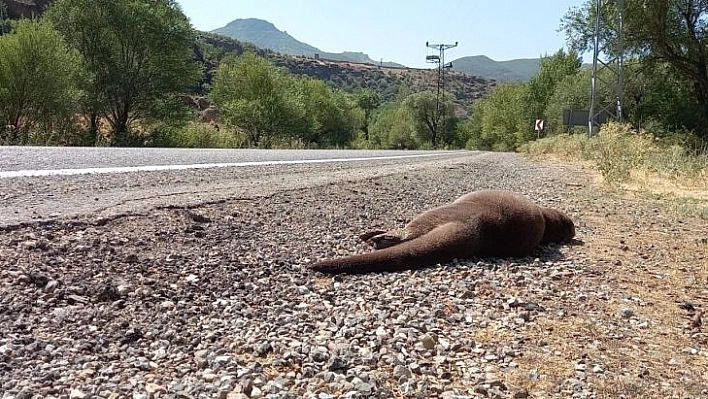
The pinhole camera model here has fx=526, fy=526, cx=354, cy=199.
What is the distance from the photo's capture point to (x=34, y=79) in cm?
2111

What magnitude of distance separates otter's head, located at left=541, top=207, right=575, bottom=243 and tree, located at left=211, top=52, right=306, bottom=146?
33.8 m

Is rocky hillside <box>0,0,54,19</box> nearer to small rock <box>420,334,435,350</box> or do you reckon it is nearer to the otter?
the otter

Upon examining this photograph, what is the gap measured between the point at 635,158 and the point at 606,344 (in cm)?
1022

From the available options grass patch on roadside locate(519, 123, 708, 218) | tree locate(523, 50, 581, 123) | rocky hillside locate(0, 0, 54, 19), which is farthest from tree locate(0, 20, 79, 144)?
rocky hillside locate(0, 0, 54, 19)

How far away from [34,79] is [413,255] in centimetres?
2268

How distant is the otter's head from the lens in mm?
4551

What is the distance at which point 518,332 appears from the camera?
8.05 feet

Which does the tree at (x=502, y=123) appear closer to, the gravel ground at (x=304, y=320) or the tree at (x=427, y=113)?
the tree at (x=427, y=113)

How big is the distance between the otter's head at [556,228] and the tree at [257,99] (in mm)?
33763

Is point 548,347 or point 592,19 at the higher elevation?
point 592,19

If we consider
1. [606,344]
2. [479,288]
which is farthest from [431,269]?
[606,344]

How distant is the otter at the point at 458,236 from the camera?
10.8ft

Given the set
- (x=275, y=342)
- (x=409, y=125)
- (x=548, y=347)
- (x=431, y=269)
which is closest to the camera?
(x=275, y=342)

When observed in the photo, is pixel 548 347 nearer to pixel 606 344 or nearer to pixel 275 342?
pixel 606 344
